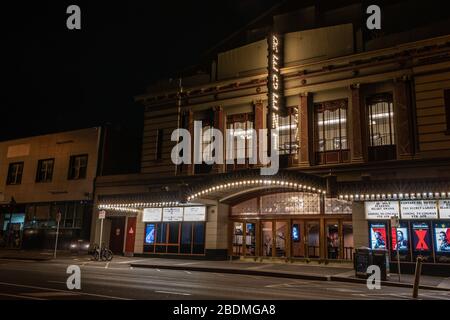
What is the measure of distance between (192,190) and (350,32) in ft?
41.9

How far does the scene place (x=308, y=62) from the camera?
24.4 metres

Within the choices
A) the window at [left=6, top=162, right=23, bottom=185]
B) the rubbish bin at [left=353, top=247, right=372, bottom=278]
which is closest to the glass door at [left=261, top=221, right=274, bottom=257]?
the rubbish bin at [left=353, top=247, right=372, bottom=278]

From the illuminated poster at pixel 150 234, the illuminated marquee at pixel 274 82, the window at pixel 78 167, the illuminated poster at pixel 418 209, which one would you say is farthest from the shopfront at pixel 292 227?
the window at pixel 78 167

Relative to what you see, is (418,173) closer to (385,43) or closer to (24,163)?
(385,43)

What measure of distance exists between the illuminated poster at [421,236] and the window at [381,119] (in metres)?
4.44

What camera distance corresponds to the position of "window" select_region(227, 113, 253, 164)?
25.9 metres

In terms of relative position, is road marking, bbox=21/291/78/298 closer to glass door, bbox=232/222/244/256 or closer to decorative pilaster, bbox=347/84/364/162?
glass door, bbox=232/222/244/256

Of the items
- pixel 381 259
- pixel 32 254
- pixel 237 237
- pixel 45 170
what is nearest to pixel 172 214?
pixel 237 237

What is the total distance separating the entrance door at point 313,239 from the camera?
2313 cm

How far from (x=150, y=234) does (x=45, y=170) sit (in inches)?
500

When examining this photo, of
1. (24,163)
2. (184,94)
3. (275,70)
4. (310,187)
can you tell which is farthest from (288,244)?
(24,163)

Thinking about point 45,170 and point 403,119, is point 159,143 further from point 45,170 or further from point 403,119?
point 403,119

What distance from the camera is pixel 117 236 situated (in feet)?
98.0
